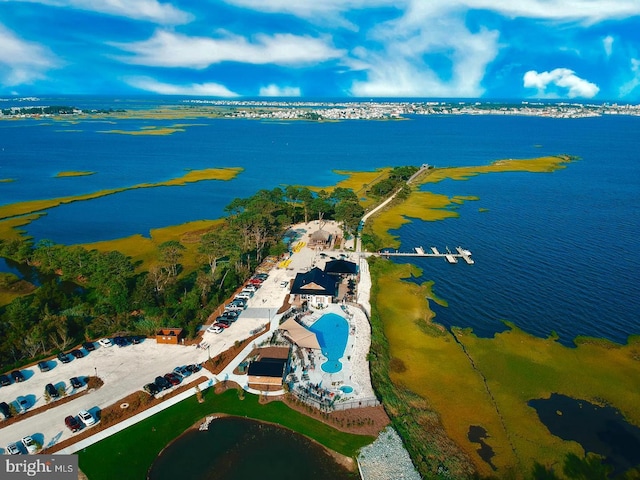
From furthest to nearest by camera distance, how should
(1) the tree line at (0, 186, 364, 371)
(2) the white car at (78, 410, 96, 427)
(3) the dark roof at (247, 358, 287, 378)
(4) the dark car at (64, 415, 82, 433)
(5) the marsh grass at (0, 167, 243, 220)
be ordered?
(5) the marsh grass at (0, 167, 243, 220) < (1) the tree line at (0, 186, 364, 371) < (3) the dark roof at (247, 358, 287, 378) < (2) the white car at (78, 410, 96, 427) < (4) the dark car at (64, 415, 82, 433)

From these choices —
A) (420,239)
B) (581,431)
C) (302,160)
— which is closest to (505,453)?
(581,431)

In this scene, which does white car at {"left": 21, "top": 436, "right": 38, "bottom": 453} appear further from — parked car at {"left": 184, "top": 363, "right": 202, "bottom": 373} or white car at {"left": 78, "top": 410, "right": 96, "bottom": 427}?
parked car at {"left": 184, "top": 363, "right": 202, "bottom": 373}

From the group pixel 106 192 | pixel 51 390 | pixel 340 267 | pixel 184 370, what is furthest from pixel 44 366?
pixel 106 192

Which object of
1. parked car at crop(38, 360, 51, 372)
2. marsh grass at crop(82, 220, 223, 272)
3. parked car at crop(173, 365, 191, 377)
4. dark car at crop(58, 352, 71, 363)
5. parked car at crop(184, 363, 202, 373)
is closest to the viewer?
parked car at crop(173, 365, 191, 377)

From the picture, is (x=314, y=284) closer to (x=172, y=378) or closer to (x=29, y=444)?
(x=172, y=378)

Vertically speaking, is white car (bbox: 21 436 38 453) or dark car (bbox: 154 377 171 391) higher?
dark car (bbox: 154 377 171 391)

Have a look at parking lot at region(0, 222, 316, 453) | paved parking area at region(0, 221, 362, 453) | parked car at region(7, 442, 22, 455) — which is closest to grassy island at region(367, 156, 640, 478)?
paved parking area at region(0, 221, 362, 453)

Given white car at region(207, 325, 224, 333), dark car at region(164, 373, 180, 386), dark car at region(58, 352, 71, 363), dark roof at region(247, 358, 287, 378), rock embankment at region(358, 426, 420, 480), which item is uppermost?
white car at region(207, 325, 224, 333)
